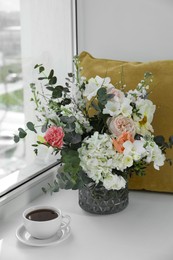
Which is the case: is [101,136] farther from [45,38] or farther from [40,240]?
[45,38]

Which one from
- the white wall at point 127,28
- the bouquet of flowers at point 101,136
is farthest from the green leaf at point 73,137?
the white wall at point 127,28

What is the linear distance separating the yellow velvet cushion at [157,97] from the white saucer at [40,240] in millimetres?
345

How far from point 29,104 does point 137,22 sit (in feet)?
1.67

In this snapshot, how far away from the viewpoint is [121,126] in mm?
1187

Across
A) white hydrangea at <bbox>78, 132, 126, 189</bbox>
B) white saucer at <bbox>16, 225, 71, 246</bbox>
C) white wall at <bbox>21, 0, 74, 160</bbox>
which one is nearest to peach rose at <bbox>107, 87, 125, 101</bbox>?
white hydrangea at <bbox>78, 132, 126, 189</bbox>

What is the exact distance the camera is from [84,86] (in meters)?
1.25

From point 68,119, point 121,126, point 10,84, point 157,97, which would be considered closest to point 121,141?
point 121,126

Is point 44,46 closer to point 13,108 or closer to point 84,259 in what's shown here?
point 13,108

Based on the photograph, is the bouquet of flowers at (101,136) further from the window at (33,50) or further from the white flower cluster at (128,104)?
the window at (33,50)

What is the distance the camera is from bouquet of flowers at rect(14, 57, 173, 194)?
46.1 inches

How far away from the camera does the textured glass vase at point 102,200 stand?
1283mm

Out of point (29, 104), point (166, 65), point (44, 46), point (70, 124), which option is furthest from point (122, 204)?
point (44, 46)

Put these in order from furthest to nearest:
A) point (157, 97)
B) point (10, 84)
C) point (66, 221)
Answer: point (10, 84) → point (157, 97) → point (66, 221)

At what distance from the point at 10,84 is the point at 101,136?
0.55 metres
